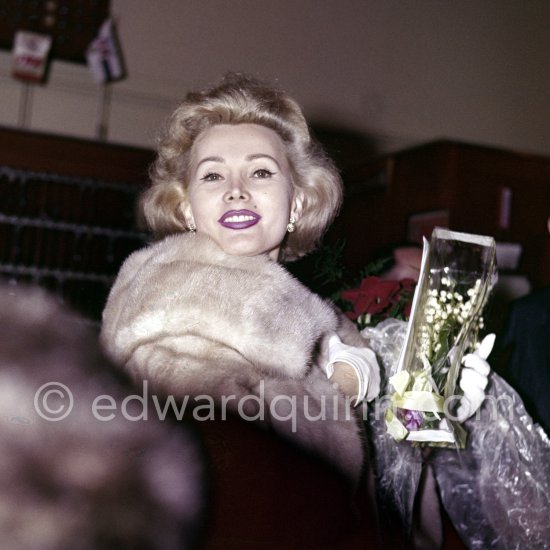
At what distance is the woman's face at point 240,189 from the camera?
51.6 inches

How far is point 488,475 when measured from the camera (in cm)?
133

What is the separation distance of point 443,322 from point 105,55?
3765 mm

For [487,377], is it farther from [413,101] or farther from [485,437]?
[413,101]

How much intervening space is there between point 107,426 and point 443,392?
86 centimetres

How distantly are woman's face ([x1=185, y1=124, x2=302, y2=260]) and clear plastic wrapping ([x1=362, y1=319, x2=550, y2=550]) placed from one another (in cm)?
37

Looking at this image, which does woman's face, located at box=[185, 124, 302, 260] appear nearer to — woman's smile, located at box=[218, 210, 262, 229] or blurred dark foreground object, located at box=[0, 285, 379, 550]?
woman's smile, located at box=[218, 210, 262, 229]

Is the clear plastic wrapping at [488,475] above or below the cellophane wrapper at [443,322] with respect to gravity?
below

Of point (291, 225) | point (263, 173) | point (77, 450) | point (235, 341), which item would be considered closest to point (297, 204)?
point (291, 225)

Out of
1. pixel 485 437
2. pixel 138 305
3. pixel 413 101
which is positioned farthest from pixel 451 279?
pixel 413 101

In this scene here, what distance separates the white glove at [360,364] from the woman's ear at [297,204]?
0.31m

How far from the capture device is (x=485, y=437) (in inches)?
52.6

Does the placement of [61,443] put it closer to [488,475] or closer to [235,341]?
[235,341]

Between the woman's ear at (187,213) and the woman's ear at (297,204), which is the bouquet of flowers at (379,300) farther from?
the woman's ear at (187,213)

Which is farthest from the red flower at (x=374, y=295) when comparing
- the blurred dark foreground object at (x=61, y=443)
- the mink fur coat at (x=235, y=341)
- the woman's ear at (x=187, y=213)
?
the blurred dark foreground object at (x=61, y=443)
